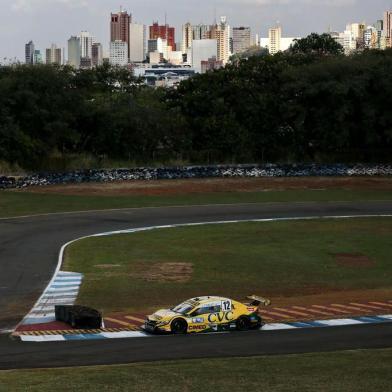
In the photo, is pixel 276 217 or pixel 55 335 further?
pixel 276 217

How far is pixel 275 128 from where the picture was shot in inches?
4043

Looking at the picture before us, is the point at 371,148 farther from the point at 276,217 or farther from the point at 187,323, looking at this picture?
the point at 187,323

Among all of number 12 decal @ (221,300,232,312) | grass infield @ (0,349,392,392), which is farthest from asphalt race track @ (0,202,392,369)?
grass infield @ (0,349,392,392)

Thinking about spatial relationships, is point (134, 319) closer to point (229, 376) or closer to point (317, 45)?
point (229, 376)

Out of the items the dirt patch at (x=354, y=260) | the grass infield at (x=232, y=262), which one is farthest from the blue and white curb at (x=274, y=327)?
the dirt patch at (x=354, y=260)

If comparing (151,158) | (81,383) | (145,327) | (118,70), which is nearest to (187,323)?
(145,327)

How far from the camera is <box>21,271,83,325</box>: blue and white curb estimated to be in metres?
36.0

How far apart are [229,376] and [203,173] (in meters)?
67.2

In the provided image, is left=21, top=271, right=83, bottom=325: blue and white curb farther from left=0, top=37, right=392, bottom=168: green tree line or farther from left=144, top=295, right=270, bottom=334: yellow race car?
left=0, top=37, right=392, bottom=168: green tree line

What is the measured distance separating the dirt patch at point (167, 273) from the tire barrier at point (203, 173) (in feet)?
125

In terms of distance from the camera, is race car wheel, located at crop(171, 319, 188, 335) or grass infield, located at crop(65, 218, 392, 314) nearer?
race car wheel, located at crop(171, 319, 188, 335)

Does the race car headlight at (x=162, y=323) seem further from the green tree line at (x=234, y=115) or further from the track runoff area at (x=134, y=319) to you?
the green tree line at (x=234, y=115)

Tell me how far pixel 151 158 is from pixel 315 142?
19323 millimetres

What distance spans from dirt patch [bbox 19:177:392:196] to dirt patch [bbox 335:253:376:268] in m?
31.7
